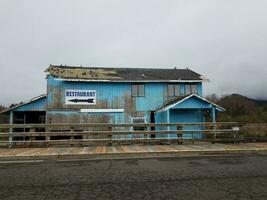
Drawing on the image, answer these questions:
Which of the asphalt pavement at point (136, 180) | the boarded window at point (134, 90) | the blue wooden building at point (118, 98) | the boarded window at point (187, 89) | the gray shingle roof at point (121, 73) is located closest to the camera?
the asphalt pavement at point (136, 180)

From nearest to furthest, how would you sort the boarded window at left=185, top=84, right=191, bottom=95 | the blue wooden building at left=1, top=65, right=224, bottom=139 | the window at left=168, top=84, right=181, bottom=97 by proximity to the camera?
the blue wooden building at left=1, top=65, right=224, bottom=139
the window at left=168, top=84, right=181, bottom=97
the boarded window at left=185, top=84, right=191, bottom=95

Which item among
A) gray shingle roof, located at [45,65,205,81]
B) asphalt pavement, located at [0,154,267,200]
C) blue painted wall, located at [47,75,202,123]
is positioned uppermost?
gray shingle roof, located at [45,65,205,81]

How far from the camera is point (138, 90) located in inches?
939

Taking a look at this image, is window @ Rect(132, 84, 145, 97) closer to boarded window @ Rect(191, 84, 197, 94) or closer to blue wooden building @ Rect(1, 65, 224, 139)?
blue wooden building @ Rect(1, 65, 224, 139)

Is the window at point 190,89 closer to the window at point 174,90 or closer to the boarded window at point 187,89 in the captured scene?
the boarded window at point 187,89

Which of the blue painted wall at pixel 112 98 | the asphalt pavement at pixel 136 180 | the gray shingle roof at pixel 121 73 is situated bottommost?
the asphalt pavement at pixel 136 180

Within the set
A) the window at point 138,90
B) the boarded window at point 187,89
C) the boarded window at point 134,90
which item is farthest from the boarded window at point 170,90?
the boarded window at point 134,90

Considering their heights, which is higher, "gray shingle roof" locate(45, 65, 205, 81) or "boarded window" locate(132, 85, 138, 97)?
"gray shingle roof" locate(45, 65, 205, 81)

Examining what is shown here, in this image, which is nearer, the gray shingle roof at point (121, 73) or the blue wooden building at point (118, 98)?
the blue wooden building at point (118, 98)

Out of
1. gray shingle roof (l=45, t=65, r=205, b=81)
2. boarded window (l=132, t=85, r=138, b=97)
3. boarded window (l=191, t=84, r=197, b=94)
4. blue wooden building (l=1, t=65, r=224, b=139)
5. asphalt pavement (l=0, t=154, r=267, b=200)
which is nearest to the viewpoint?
asphalt pavement (l=0, t=154, r=267, b=200)

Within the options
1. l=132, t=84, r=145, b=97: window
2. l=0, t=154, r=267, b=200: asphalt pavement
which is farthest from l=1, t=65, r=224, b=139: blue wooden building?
l=0, t=154, r=267, b=200: asphalt pavement

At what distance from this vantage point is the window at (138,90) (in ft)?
77.9

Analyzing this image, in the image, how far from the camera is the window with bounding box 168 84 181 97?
24.3 metres

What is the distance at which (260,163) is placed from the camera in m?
8.27
